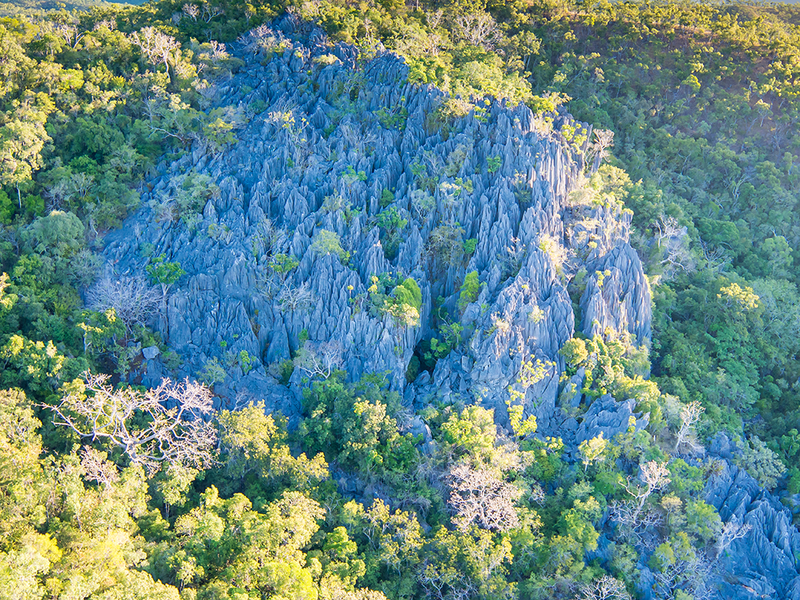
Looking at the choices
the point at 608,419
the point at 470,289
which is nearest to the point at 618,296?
the point at 608,419

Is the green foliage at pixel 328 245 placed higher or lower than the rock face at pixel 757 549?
higher

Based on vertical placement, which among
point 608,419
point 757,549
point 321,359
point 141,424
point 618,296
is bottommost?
point 757,549

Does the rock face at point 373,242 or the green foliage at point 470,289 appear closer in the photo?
the rock face at point 373,242

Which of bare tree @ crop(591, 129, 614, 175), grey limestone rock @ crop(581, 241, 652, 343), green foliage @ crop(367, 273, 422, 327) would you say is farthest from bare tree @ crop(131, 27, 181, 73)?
grey limestone rock @ crop(581, 241, 652, 343)

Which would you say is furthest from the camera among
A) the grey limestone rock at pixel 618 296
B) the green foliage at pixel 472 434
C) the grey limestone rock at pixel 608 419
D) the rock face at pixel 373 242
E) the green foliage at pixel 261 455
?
the grey limestone rock at pixel 618 296

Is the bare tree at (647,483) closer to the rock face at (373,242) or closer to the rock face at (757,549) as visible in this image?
the rock face at (757,549)

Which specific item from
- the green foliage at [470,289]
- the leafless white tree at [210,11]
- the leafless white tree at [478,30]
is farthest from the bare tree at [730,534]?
the leafless white tree at [210,11]

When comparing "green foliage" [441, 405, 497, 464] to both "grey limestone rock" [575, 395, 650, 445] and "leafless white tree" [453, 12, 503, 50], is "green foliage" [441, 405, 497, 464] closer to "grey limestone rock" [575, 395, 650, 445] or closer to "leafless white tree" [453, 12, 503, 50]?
"grey limestone rock" [575, 395, 650, 445]

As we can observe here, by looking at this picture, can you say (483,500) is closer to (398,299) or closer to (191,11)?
(398,299)
